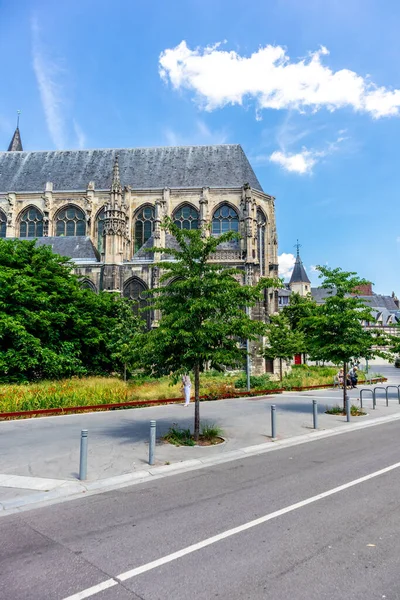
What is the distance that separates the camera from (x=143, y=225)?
38.4m

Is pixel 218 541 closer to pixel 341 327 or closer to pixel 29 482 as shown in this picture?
pixel 29 482

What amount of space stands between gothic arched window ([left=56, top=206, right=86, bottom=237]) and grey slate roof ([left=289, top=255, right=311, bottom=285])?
64.5m

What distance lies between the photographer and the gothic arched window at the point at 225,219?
3753cm

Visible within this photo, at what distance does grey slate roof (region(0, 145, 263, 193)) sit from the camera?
39375mm

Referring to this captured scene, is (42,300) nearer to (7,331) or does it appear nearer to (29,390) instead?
(7,331)

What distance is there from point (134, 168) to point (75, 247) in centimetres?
1222

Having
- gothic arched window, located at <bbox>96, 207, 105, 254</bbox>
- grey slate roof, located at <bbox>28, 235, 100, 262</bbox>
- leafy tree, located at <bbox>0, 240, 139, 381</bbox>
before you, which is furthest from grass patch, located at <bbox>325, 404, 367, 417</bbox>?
gothic arched window, located at <bbox>96, 207, 105, 254</bbox>

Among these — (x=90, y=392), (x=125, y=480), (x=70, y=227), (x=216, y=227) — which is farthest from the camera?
(x=70, y=227)

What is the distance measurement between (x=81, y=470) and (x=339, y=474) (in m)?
4.50

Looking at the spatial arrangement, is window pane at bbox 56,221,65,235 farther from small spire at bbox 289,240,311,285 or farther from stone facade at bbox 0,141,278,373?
small spire at bbox 289,240,311,285

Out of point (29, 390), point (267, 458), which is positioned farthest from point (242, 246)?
point (267, 458)

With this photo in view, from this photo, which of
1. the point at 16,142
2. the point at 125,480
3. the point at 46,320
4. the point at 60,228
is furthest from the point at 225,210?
the point at 16,142

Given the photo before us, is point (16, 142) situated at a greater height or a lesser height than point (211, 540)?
greater

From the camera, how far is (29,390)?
14.8 m
